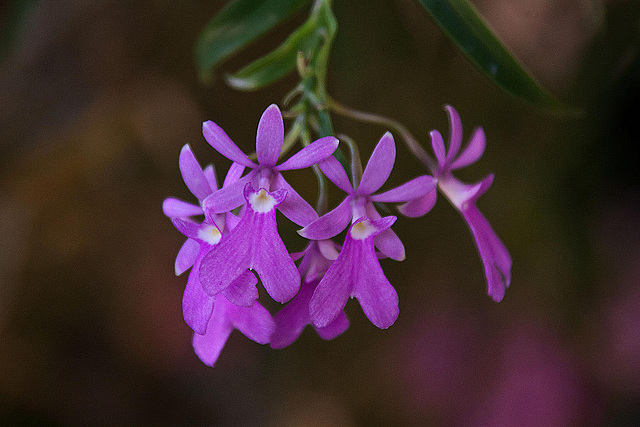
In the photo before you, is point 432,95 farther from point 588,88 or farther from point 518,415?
point 518,415

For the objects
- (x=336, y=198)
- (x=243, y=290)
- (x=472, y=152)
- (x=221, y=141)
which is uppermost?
(x=221, y=141)

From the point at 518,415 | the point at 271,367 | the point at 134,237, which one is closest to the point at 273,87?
the point at 134,237

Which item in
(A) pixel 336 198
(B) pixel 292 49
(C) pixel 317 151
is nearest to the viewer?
(C) pixel 317 151

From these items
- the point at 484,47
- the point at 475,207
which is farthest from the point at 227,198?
the point at 484,47

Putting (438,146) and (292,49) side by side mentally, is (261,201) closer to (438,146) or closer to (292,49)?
(438,146)

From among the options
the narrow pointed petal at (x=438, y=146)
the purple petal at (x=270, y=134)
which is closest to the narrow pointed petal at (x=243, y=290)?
the purple petal at (x=270, y=134)

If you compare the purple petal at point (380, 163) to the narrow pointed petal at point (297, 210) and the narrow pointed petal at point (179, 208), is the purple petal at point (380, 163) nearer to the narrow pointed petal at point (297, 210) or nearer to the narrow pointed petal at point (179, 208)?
the narrow pointed petal at point (297, 210)
